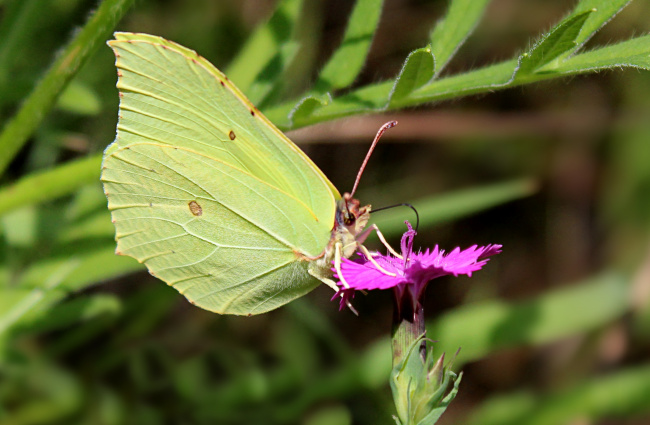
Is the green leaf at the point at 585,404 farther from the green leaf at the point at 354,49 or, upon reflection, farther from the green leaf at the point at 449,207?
the green leaf at the point at 354,49

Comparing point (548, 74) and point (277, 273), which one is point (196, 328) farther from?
point (548, 74)

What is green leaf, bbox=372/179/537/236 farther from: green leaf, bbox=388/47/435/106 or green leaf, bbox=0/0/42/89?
green leaf, bbox=0/0/42/89

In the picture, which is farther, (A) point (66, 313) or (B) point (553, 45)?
(A) point (66, 313)

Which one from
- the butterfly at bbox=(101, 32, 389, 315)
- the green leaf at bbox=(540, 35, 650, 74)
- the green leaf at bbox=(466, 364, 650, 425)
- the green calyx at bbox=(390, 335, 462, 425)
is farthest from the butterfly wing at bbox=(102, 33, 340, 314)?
the green leaf at bbox=(466, 364, 650, 425)

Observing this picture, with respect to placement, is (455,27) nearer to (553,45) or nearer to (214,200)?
(553,45)

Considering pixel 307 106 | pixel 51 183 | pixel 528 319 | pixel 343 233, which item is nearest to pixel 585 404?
pixel 528 319

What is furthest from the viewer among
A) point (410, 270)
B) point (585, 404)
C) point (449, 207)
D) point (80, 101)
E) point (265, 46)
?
point (585, 404)
